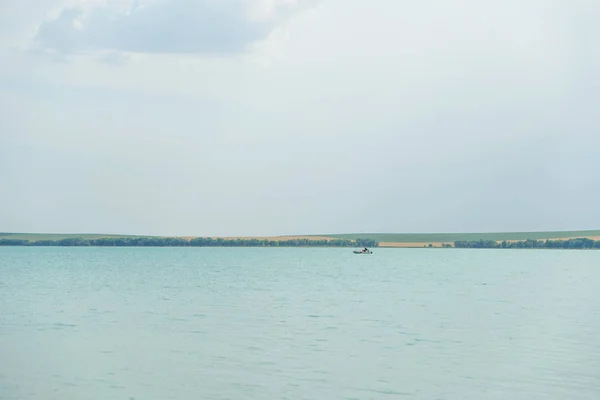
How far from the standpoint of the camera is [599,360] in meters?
30.0

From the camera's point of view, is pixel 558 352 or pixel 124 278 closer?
pixel 558 352

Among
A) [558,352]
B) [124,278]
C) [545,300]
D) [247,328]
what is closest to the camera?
[558,352]

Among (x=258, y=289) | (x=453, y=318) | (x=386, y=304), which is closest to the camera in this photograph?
(x=453, y=318)

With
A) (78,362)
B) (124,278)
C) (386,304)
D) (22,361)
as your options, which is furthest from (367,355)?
(124,278)

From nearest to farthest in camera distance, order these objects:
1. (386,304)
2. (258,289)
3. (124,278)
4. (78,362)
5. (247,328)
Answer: (78,362) < (247,328) < (386,304) < (258,289) < (124,278)

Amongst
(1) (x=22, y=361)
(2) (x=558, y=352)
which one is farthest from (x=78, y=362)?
(2) (x=558, y=352)

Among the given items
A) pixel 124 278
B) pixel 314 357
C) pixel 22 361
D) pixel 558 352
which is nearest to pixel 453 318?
pixel 558 352

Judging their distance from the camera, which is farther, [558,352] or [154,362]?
[558,352]

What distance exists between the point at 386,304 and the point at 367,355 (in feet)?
67.8

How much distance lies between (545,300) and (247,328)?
25200 millimetres

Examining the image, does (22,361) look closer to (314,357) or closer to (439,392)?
(314,357)

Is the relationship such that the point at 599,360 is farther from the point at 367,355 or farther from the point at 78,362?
the point at 78,362

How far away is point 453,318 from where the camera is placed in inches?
1715

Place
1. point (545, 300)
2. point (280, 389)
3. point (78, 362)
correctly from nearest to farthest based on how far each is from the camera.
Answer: point (280, 389) → point (78, 362) → point (545, 300)
